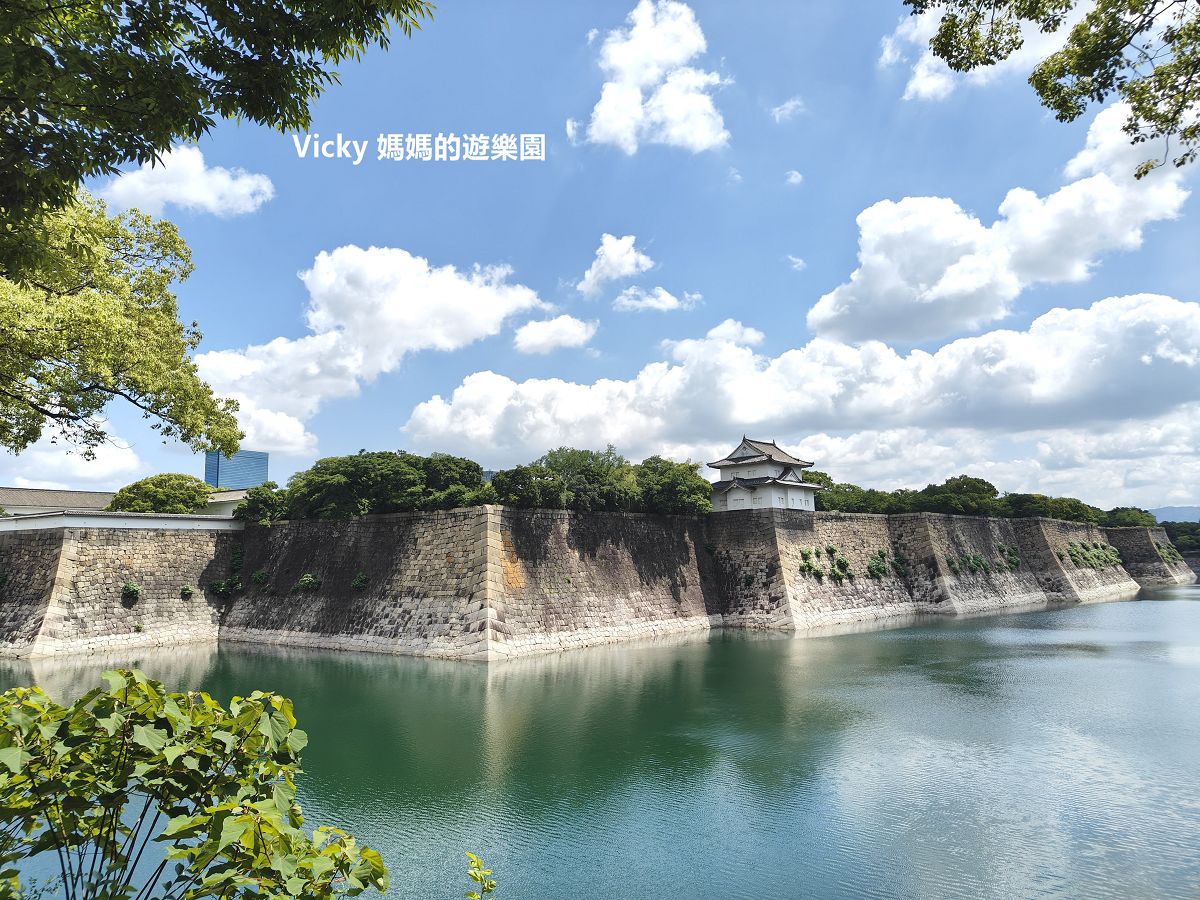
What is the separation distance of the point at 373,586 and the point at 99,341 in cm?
1484

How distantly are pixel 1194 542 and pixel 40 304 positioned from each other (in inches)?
3171

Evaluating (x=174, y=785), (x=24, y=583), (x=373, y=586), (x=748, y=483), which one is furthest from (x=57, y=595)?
(x=748, y=483)

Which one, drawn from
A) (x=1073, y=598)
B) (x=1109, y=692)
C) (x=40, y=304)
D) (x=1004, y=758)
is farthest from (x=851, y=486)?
(x=40, y=304)

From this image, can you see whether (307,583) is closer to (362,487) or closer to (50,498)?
(362,487)

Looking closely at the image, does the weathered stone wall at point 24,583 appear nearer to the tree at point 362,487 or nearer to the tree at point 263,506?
the tree at point 263,506

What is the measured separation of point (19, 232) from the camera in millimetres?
5527

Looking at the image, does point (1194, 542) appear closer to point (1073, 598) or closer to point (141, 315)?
point (1073, 598)

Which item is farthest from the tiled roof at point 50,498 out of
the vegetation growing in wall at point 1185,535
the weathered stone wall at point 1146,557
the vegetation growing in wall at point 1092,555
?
the vegetation growing in wall at point 1185,535

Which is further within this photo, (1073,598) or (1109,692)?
(1073,598)

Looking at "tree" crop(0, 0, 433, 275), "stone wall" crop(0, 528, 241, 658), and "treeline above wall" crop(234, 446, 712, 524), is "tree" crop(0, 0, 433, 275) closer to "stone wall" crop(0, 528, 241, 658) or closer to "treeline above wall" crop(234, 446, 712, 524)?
"treeline above wall" crop(234, 446, 712, 524)

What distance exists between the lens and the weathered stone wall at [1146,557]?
53344 mm

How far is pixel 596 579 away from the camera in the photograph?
79.6 ft

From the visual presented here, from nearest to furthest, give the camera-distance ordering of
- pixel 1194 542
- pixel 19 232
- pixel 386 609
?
1. pixel 19 232
2. pixel 386 609
3. pixel 1194 542

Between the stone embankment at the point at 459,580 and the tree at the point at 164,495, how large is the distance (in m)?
10.1
